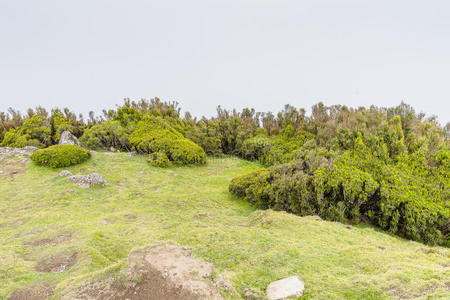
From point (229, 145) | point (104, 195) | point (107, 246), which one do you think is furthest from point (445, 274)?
point (229, 145)

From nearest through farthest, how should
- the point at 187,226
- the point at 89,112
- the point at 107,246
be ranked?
the point at 107,246
the point at 187,226
the point at 89,112

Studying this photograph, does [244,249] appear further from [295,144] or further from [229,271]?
[295,144]

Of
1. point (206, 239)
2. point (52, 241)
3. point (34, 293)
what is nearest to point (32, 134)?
point (52, 241)

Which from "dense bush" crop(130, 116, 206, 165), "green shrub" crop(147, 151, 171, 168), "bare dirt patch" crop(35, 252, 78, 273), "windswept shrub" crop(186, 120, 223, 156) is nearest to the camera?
"bare dirt patch" crop(35, 252, 78, 273)

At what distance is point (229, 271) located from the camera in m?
3.84

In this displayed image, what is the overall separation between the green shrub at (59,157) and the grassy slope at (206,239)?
0.91m

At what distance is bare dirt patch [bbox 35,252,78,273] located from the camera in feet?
13.4

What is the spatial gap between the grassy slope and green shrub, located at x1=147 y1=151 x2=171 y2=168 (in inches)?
86.5

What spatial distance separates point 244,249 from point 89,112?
796 inches

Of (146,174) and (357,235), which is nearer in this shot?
(357,235)

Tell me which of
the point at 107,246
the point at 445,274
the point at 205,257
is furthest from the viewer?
the point at 107,246

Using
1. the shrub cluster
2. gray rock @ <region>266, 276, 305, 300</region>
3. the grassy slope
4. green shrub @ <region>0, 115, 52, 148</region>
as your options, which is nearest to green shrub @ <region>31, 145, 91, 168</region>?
the grassy slope

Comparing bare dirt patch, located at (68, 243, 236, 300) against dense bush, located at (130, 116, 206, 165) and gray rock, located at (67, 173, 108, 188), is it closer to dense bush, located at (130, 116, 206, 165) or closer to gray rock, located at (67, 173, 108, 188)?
gray rock, located at (67, 173, 108, 188)

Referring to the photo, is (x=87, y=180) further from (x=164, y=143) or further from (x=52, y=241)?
(x=164, y=143)
